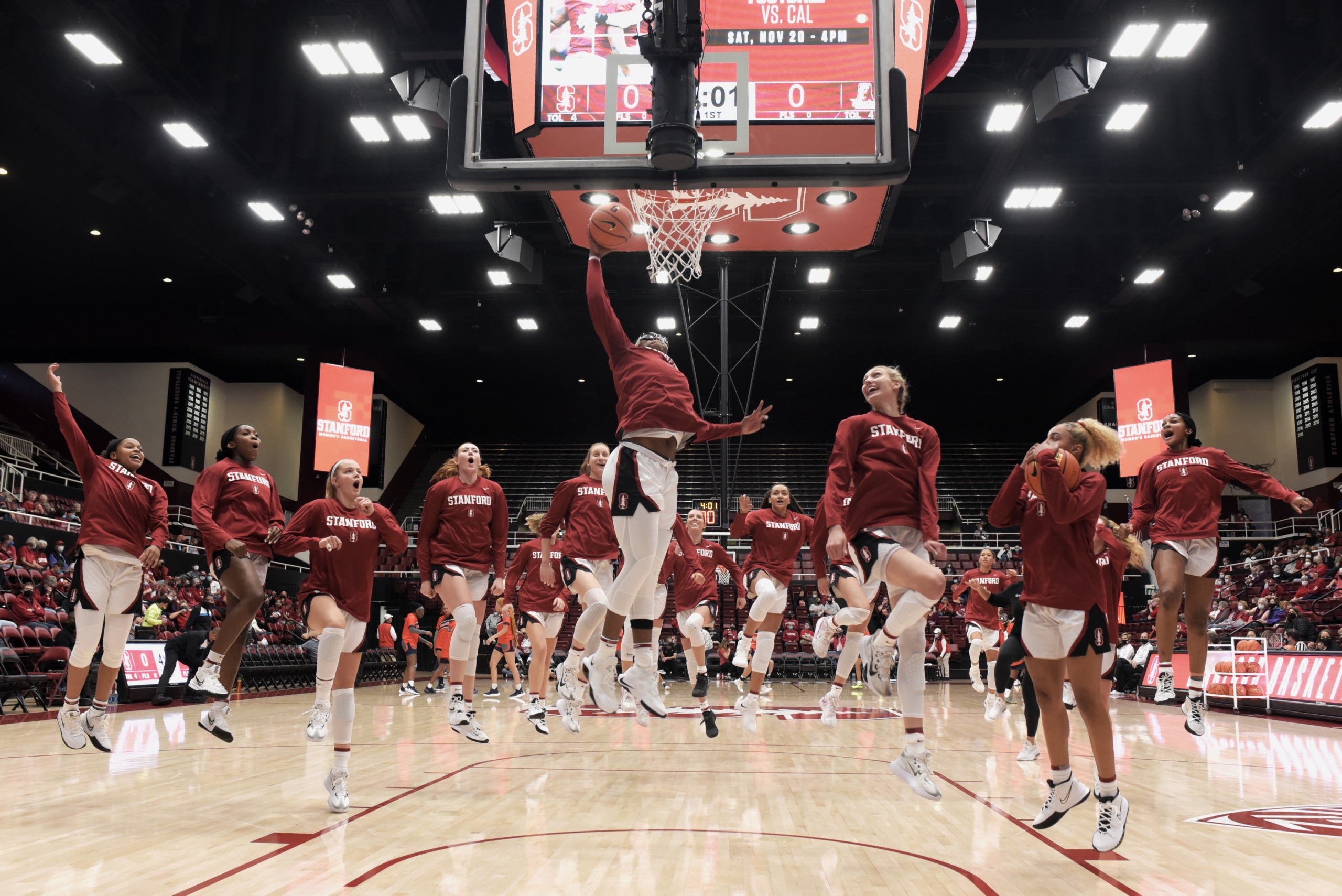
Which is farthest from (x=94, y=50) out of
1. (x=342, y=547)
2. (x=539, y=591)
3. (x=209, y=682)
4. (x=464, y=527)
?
(x=342, y=547)

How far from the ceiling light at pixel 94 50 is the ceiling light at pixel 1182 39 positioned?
14.1m

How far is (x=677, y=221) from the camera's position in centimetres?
929

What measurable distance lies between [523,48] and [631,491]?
13.8 ft

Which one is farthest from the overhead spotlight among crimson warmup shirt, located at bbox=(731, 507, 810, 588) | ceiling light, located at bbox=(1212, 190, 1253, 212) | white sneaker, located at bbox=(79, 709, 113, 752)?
white sneaker, located at bbox=(79, 709, 113, 752)

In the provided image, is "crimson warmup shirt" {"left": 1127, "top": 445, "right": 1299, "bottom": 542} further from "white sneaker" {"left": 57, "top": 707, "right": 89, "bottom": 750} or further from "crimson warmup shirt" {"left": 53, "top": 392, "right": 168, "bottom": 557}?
"white sneaker" {"left": 57, "top": 707, "right": 89, "bottom": 750}

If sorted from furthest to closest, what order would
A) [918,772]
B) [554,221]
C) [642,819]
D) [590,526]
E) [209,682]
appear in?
[554,221], [590,526], [209,682], [918,772], [642,819]

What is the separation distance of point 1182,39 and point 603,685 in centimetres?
1180

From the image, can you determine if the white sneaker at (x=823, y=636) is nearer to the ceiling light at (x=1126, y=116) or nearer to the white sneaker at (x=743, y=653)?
the white sneaker at (x=743, y=653)

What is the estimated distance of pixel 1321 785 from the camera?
6.09 meters

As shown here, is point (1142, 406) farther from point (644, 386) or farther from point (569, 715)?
point (644, 386)

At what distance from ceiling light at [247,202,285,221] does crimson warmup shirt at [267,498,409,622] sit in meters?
13.8

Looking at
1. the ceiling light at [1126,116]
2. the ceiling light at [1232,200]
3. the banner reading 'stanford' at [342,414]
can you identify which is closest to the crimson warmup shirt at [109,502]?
the ceiling light at [1126,116]

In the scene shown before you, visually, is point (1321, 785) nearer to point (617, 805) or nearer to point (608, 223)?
point (617, 805)

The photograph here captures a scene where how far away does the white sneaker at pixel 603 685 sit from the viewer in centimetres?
603
